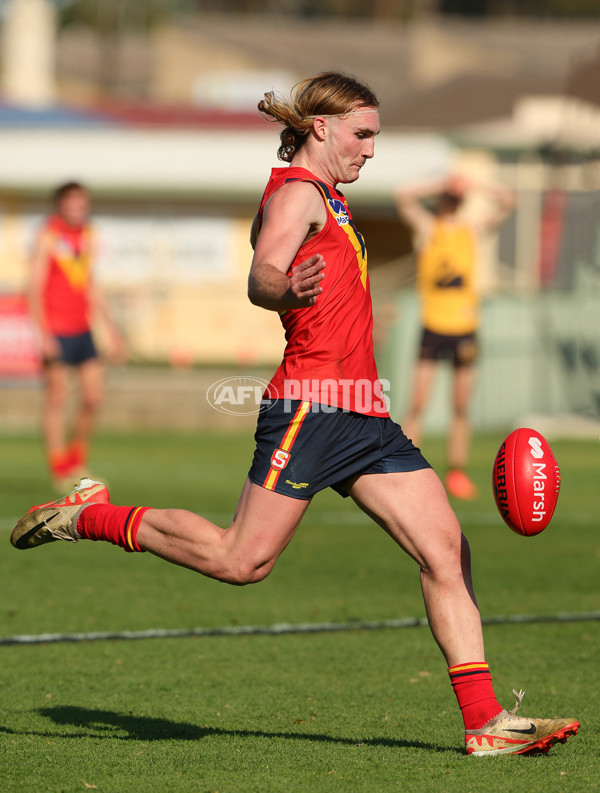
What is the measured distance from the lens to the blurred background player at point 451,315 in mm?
12781

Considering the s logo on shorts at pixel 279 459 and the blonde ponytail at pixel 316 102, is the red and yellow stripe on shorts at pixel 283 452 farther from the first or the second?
the blonde ponytail at pixel 316 102

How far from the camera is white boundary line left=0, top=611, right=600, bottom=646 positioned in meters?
6.96

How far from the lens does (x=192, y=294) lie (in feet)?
89.4

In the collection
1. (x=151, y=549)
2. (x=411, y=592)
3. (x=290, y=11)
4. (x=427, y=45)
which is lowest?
(x=411, y=592)

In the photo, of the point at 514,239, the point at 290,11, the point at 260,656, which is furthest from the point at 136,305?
the point at 290,11

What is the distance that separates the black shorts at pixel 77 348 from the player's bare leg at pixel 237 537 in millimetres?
8312

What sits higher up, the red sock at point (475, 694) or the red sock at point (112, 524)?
the red sock at point (112, 524)

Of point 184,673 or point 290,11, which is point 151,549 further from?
point 290,11

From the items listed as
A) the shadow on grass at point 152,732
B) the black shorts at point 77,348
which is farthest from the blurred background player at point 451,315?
the shadow on grass at point 152,732

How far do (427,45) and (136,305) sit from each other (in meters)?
32.2

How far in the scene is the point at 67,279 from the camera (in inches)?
528

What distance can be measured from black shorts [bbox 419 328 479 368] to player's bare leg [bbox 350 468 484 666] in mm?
8029

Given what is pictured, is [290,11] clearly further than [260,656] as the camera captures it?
Yes

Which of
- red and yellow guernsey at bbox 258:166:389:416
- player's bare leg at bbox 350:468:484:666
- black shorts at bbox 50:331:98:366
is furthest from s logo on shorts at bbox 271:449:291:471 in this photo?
black shorts at bbox 50:331:98:366
